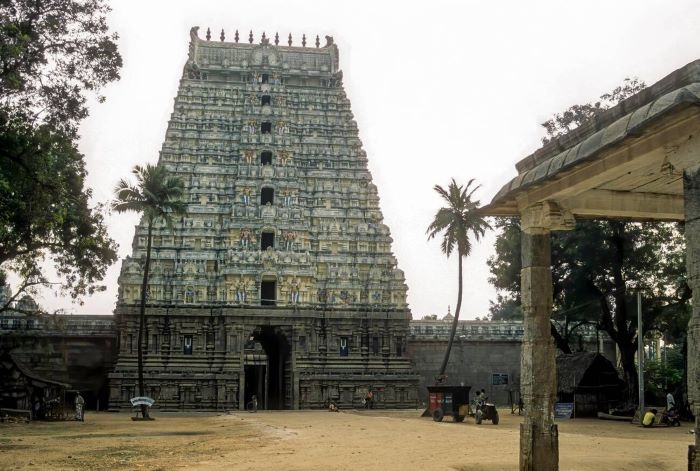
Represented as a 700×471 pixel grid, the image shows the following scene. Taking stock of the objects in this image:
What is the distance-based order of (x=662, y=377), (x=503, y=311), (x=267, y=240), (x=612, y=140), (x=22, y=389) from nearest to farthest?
(x=612, y=140) → (x=22, y=389) → (x=662, y=377) → (x=267, y=240) → (x=503, y=311)

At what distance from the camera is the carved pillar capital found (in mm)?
13320

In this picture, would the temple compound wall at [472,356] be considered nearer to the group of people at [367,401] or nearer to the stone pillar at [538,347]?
the group of people at [367,401]

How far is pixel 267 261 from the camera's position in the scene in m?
49.3

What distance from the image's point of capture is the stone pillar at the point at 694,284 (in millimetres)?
8922

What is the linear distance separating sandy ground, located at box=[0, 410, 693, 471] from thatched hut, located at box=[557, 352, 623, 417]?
5.05m

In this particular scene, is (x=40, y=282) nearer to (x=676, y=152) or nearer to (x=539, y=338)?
(x=539, y=338)

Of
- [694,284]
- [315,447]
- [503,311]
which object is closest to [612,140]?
[694,284]

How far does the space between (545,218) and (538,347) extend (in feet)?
6.75

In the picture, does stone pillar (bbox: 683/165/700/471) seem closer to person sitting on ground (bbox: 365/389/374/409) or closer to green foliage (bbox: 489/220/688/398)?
green foliage (bbox: 489/220/688/398)

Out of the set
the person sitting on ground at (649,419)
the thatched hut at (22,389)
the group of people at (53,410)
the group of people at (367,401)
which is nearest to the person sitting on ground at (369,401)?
the group of people at (367,401)

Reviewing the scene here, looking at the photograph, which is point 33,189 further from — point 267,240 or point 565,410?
point 267,240

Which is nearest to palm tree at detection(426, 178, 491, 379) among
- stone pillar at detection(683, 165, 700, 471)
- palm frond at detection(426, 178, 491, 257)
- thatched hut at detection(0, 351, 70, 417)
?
palm frond at detection(426, 178, 491, 257)

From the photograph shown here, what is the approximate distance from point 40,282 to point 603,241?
24.6 metres

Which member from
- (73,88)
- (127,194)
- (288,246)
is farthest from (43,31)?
(288,246)
